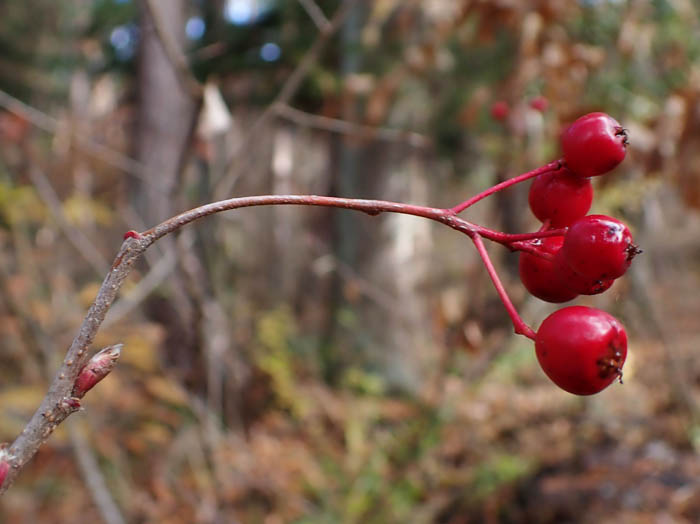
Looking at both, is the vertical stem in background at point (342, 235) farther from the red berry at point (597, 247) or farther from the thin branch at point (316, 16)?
the red berry at point (597, 247)

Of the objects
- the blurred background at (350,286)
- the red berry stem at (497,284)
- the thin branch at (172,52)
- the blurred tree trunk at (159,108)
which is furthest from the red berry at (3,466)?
the blurred tree trunk at (159,108)

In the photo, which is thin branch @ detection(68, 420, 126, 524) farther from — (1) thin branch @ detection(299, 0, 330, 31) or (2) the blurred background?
(1) thin branch @ detection(299, 0, 330, 31)

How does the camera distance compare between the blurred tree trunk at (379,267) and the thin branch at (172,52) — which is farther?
the blurred tree trunk at (379,267)

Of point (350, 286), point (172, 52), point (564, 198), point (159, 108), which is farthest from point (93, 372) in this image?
point (159, 108)

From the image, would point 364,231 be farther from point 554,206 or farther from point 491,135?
point 554,206

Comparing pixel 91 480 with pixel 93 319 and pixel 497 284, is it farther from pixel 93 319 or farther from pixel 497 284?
pixel 497 284

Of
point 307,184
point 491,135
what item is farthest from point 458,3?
point 307,184
